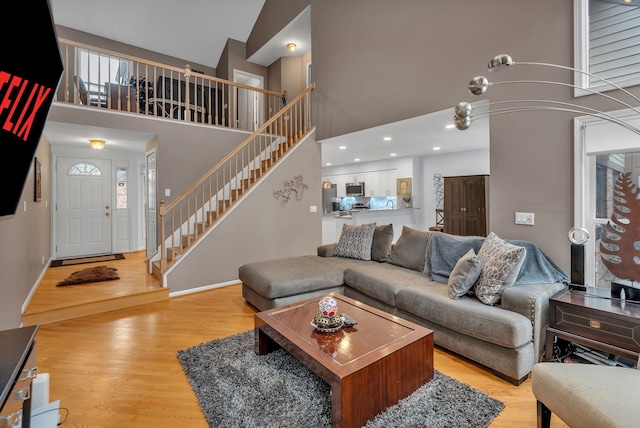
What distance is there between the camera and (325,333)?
6.70 ft

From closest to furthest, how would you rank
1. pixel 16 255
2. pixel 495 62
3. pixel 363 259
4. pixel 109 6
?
pixel 495 62 → pixel 16 255 → pixel 363 259 → pixel 109 6

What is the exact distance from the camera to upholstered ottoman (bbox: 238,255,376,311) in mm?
3141

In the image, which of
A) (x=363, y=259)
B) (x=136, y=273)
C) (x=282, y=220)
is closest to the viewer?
(x=363, y=259)

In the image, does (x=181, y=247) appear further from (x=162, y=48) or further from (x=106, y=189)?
(x=162, y=48)

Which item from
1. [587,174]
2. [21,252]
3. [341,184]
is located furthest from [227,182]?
[341,184]

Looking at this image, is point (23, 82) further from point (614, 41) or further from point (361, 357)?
point (614, 41)

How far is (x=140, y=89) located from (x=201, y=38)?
2217mm

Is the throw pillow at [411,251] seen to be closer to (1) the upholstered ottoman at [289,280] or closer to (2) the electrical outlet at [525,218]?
(1) the upholstered ottoman at [289,280]

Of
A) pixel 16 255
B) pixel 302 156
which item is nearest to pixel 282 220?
pixel 302 156

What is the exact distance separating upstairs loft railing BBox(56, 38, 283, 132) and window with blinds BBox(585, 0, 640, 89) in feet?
15.7

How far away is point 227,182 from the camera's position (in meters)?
5.45

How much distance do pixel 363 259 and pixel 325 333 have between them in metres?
1.96

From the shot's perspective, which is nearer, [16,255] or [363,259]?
[16,255]

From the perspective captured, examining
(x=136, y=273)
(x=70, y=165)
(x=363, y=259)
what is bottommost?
(x=136, y=273)
